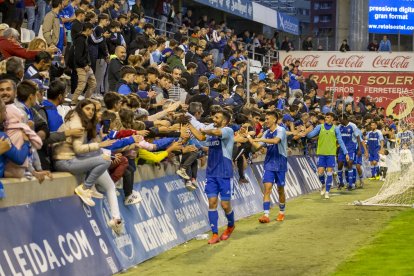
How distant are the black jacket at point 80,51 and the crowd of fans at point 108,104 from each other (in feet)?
0.06

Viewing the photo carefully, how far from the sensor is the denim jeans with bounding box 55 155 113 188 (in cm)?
1306

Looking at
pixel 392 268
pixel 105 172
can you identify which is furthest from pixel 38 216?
pixel 392 268

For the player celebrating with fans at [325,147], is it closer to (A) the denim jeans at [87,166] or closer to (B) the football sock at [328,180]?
(B) the football sock at [328,180]

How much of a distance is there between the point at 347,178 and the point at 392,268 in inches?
693

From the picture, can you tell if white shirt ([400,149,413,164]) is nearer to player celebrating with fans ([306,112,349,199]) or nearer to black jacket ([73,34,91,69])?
player celebrating with fans ([306,112,349,199])

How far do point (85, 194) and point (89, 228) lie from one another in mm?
435

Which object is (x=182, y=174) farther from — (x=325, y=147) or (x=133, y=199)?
(x=325, y=147)

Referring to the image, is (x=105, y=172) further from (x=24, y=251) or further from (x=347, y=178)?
(x=347, y=178)

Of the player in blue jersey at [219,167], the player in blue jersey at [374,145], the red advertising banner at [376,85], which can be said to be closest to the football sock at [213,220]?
the player in blue jersey at [219,167]

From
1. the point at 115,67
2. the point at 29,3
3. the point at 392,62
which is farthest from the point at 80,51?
the point at 392,62

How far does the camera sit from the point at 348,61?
59188 mm

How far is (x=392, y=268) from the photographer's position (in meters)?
14.3

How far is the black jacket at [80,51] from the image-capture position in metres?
19.3

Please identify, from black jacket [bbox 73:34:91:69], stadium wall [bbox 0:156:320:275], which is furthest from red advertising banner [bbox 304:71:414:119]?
stadium wall [bbox 0:156:320:275]
